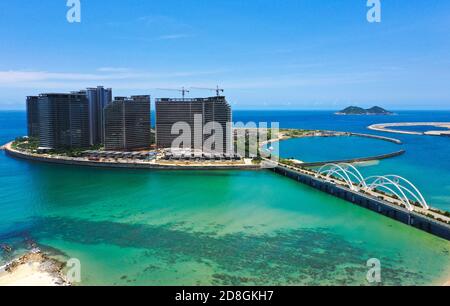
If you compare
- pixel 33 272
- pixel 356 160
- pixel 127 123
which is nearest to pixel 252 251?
pixel 33 272

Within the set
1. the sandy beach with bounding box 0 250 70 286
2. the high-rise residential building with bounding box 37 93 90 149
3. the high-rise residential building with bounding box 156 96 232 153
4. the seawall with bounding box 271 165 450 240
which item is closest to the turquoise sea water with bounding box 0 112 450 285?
the seawall with bounding box 271 165 450 240

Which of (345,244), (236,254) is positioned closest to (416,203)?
(345,244)

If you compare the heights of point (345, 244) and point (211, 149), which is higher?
point (211, 149)

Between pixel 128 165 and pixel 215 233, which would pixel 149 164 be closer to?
pixel 128 165

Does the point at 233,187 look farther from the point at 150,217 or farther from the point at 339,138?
the point at 339,138

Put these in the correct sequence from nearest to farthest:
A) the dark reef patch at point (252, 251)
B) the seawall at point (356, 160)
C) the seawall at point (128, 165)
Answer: the dark reef patch at point (252, 251), the seawall at point (128, 165), the seawall at point (356, 160)

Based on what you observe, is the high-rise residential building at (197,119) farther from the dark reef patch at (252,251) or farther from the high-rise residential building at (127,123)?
the dark reef patch at (252,251)

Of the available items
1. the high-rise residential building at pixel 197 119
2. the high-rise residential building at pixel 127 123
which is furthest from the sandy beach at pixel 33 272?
the high-rise residential building at pixel 127 123
